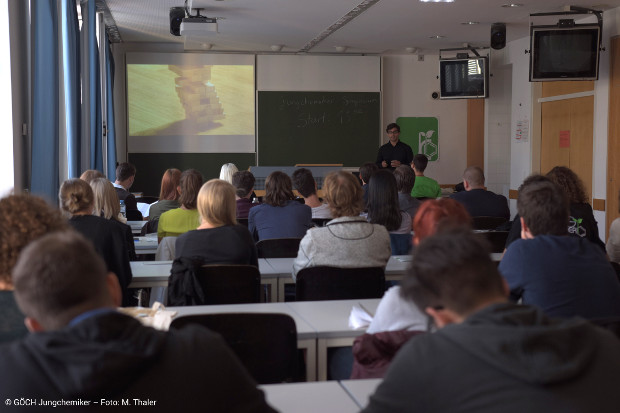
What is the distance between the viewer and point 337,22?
9.82 m

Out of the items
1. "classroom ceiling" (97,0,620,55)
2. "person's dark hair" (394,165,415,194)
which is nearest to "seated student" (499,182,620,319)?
"person's dark hair" (394,165,415,194)

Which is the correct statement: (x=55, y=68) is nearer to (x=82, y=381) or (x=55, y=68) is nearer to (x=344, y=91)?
(x=82, y=381)

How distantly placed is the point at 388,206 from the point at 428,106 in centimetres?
860

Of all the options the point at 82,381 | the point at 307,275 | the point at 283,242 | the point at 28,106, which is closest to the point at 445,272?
the point at 82,381

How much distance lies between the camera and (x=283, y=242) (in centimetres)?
467

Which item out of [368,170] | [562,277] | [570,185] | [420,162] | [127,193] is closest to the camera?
[562,277]

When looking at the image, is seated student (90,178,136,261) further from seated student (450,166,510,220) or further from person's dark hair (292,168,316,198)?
seated student (450,166,510,220)

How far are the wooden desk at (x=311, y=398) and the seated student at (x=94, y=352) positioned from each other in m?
0.52

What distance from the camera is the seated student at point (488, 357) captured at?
4.09 ft

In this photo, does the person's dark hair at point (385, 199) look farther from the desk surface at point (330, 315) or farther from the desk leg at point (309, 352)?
the desk leg at point (309, 352)

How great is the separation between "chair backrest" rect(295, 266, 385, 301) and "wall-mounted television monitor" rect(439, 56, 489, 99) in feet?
26.8

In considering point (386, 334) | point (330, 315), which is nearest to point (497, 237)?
point (330, 315)

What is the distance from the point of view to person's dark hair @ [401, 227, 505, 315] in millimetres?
1365

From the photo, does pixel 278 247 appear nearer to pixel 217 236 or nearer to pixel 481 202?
pixel 217 236
